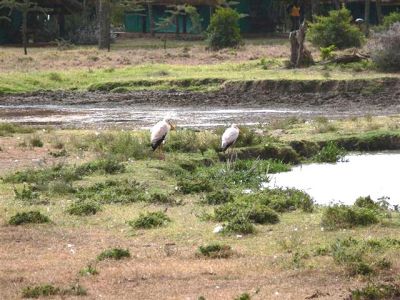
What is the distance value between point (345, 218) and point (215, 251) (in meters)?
2.06

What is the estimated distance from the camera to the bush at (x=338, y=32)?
39375 mm

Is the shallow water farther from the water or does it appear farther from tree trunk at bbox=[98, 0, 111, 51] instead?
tree trunk at bbox=[98, 0, 111, 51]

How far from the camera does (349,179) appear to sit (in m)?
18.8

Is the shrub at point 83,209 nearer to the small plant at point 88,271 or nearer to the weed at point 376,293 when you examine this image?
the small plant at point 88,271

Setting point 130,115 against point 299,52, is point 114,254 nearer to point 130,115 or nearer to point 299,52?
→ point 130,115

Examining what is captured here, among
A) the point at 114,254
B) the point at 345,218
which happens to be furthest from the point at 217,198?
the point at 114,254

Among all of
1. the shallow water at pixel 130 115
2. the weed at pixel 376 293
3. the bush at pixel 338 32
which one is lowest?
the shallow water at pixel 130 115

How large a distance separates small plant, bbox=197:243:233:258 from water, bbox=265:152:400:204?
4.73 metres

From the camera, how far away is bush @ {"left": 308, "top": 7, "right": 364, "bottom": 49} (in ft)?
129

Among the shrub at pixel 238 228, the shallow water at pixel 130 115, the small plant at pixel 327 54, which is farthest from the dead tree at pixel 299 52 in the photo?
the shrub at pixel 238 228

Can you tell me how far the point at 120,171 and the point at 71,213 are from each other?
3.48m

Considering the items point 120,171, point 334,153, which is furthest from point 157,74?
point 120,171

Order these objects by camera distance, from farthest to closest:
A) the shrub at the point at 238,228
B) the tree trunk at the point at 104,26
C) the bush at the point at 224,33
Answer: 1. the tree trunk at the point at 104,26
2. the bush at the point at 224,33
3. the shrub at the point at 238,228

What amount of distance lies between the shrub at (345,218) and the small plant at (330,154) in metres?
7.28
